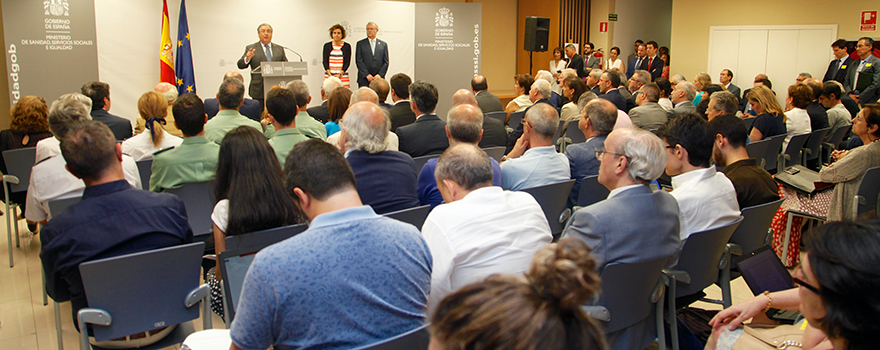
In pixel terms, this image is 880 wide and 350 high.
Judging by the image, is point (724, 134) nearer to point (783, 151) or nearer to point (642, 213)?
point (642, 213)

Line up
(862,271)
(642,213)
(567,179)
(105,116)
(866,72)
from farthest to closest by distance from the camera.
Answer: (866,72) → (105,116) → (567,179) → (642,213) → (862,271)

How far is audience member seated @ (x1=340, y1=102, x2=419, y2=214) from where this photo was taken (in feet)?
9.83

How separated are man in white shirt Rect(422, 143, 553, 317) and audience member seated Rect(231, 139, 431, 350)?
13.5 inches

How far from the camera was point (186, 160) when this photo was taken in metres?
3.39

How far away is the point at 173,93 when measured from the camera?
595 cm

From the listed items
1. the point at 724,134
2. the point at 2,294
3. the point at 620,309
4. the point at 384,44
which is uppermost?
the point at 384,44

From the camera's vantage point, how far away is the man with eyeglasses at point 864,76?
8.83 m

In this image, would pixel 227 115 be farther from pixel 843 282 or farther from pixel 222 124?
pixel 843 282

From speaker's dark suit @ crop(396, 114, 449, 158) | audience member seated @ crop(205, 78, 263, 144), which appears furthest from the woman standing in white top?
audience member seated @ crop(205, 78, 263, 144)

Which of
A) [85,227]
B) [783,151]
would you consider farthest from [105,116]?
[783,151]

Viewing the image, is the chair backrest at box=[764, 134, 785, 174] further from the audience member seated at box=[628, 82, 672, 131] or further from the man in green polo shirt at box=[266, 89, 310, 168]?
the man in green polo shirt at box=[266, 89, 310, 168]

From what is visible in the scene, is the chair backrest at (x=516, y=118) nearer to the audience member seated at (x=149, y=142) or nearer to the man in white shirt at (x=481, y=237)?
the audience member seated at (x=149, y=142)

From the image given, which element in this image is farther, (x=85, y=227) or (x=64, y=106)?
(x=64, y=106)

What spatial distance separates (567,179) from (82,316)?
2.62 meters
